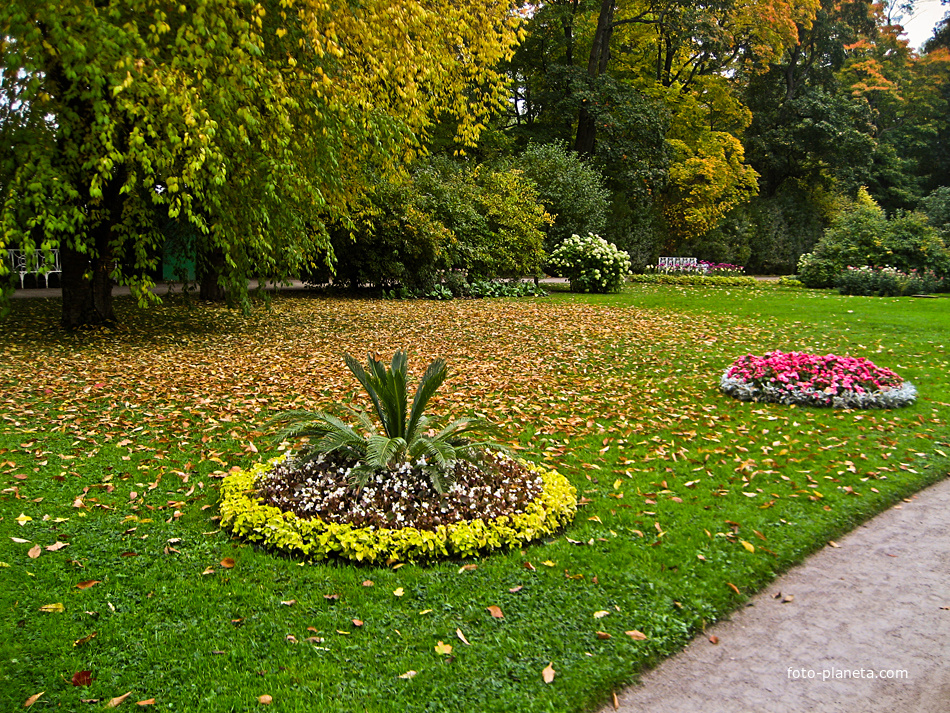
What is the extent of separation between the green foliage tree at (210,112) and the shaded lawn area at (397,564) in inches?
65.7

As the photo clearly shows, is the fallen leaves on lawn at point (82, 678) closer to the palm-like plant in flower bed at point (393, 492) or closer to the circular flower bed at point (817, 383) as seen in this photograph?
the palm-like plant in flower bed at point (393, 492)

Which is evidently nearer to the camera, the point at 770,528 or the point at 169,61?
the point at 770,528

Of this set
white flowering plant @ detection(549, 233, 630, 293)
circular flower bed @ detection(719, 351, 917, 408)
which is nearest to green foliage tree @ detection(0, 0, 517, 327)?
circular flower bed @ detection(719, 351, 917, 408)

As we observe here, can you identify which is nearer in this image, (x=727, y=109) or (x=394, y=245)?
(x=394, y=245)

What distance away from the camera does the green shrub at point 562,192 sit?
22.6m

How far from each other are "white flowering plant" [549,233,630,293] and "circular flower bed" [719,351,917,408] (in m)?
12.6

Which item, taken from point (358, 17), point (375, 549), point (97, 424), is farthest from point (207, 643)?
point (358, 17)

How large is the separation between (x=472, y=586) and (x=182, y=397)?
479cm

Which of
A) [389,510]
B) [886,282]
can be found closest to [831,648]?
[389,510]

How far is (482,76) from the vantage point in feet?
39.7

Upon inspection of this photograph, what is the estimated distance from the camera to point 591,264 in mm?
20656

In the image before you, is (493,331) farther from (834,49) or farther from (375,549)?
(834,49)

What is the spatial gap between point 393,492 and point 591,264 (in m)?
17.3

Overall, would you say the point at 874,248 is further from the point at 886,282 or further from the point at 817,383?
the point at 817,383
